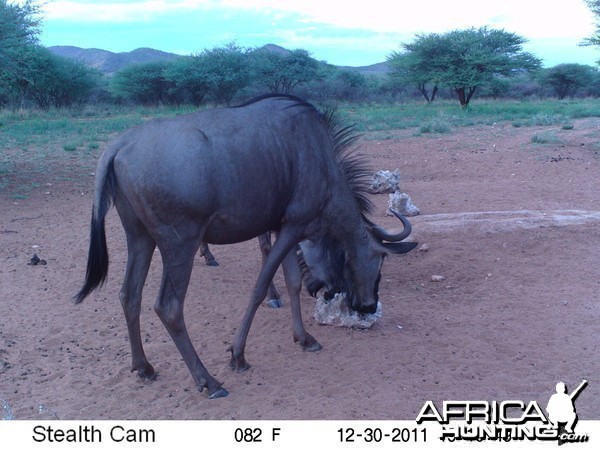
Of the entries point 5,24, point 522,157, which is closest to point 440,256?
point 522,157

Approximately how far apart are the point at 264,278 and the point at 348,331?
122cm

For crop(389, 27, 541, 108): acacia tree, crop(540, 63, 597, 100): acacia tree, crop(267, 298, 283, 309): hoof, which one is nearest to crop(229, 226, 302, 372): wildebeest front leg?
crop(267, 298, 283, 309): hoof

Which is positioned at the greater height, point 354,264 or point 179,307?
point 354,264

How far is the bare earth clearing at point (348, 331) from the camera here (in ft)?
14.0

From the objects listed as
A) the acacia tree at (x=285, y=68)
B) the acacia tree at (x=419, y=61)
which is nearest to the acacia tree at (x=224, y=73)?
the acacia tree at (x=285, y=68)

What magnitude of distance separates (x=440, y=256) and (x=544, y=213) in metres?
2.05

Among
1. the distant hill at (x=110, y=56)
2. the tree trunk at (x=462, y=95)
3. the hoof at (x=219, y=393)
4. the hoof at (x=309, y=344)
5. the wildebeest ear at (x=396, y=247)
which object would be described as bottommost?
the hoof at (x=219, y=393)

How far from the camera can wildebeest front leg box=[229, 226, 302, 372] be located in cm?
462

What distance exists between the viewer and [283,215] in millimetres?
4613

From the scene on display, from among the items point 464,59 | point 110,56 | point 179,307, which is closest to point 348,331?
point 179,307

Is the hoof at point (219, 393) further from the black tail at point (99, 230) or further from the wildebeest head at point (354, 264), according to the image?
the wildebeest head at point (354, 264)

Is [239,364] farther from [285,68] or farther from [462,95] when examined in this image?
[285,68]

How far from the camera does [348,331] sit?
18.1 feet

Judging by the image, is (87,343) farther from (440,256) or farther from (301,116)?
(440,256)
